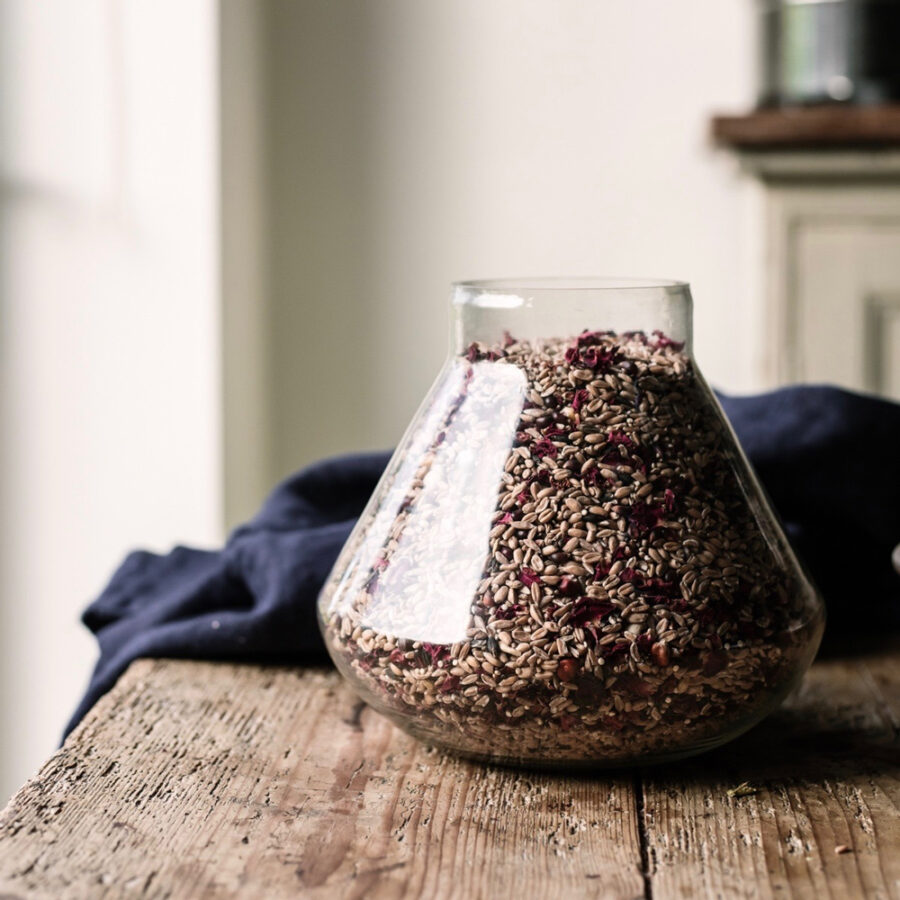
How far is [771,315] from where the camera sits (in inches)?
65.7

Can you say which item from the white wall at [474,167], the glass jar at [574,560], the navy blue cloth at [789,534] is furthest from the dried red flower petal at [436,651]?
the white wall at [474,167]

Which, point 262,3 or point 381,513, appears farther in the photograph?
point 262,3

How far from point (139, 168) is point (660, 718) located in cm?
145

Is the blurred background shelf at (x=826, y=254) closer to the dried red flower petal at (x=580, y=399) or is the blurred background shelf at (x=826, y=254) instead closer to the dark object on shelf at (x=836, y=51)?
the dark object on shelf at (x=836, y=51)

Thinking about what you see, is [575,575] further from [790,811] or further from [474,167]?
[474,167]

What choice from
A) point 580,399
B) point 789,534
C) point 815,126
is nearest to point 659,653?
point 580,399

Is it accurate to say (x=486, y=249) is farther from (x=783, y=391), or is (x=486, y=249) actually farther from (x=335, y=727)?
(x=335, y=727)

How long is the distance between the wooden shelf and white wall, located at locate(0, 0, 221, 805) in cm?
71

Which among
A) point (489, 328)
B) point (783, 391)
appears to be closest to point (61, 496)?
point (783, 391)

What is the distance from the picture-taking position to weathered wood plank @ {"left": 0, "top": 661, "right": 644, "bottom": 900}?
17.4 inches

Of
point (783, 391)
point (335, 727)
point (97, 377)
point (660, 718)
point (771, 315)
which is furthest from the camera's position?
point (97, 377)

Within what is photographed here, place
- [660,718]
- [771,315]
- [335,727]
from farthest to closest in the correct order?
1. [771,315]
2. [335,727]
3. [660,718]

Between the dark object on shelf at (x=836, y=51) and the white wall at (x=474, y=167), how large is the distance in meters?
0.22

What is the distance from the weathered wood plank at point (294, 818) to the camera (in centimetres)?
44
